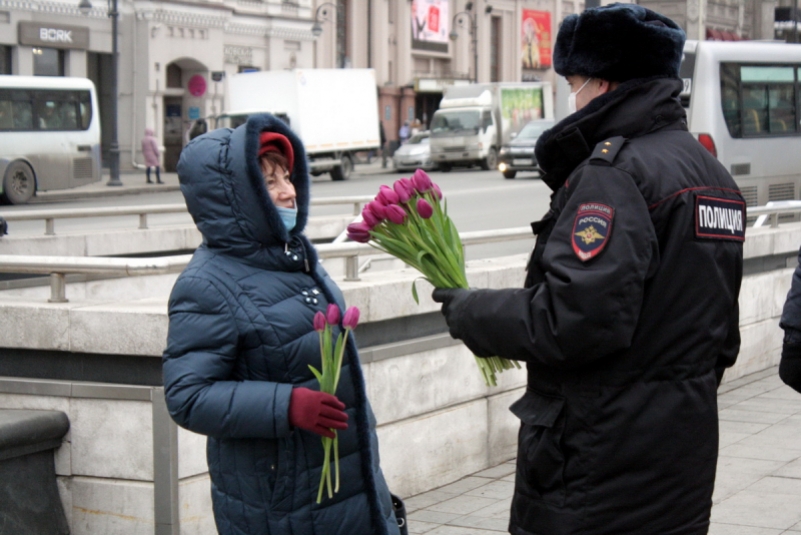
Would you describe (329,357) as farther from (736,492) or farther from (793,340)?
(736,492)

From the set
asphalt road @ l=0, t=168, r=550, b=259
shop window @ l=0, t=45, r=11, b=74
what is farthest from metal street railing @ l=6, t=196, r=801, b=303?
shop window @ l=0, t=45, r=11, b=74

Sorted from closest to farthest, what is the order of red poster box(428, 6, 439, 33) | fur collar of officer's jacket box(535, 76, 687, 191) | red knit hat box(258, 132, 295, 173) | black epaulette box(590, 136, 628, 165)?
black epaulette box(590, 136, 628, 165), fur collar of officer's jacket box(535, 76, 687, 191), red knit hat box(258, 132, 295, 173), red poster box(428, 6, 439, 33)

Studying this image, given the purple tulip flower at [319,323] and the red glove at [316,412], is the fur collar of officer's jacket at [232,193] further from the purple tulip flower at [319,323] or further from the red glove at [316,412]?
the red glove at [316,412]

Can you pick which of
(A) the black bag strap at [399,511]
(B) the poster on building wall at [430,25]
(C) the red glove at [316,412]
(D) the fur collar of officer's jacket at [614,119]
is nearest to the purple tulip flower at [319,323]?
(C) the red glove at [316,412]

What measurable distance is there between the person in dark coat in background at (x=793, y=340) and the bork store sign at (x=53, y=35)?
3255 cm

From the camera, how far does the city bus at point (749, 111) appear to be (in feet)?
65.6

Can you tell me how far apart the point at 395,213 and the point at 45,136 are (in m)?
27.1

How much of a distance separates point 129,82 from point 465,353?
33.4 meters

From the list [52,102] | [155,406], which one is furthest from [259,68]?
[155,406]

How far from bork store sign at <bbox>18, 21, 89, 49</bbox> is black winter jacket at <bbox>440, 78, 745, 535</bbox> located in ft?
110

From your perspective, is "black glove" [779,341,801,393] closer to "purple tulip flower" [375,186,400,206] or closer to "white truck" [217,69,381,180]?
"purple tulip flower" [375,186,400,206]

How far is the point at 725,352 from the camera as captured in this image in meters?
2.87

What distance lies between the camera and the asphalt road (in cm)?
1631

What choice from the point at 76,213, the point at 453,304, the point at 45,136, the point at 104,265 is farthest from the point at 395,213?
the point at 45,136
